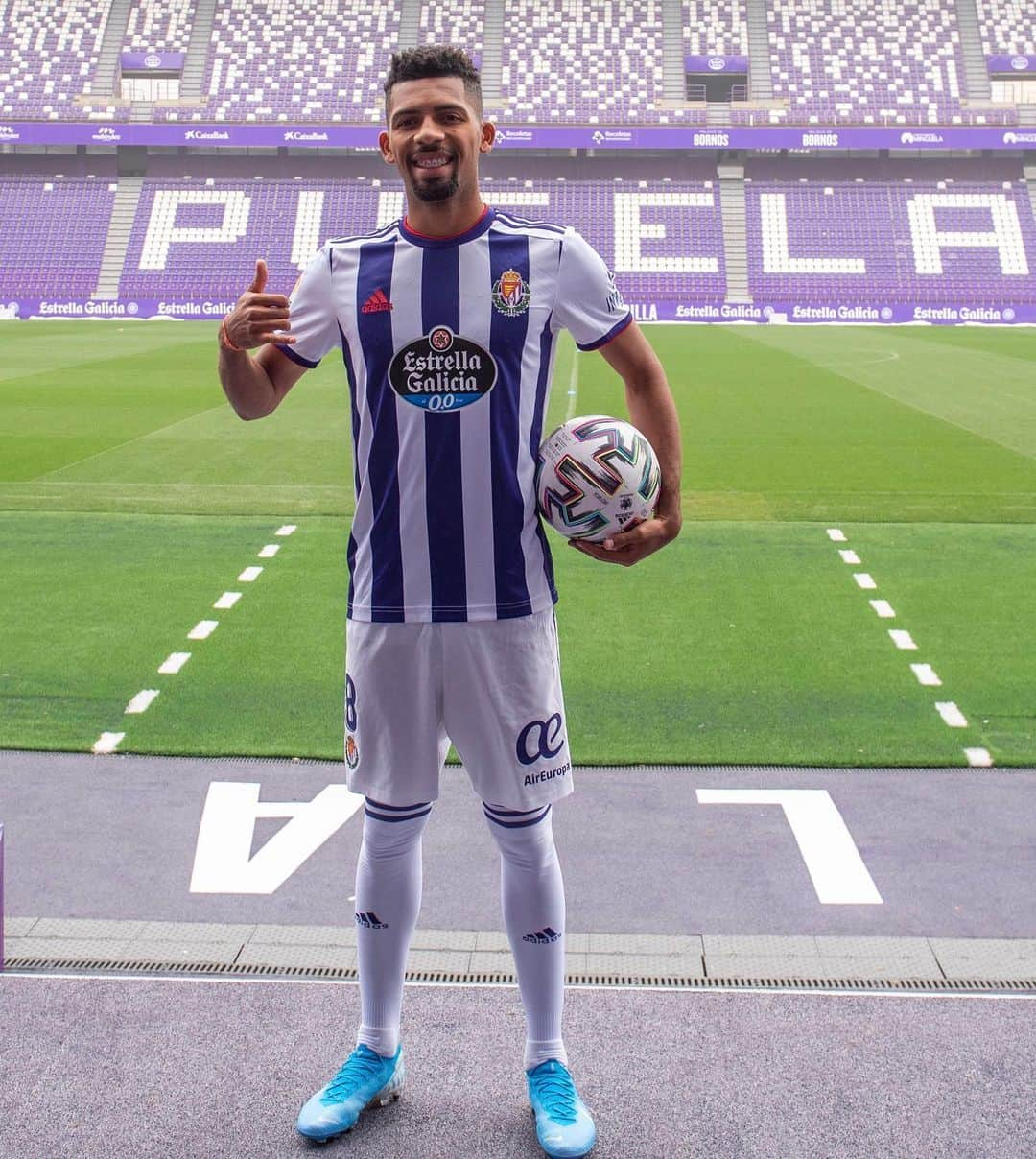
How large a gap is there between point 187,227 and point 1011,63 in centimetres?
2765

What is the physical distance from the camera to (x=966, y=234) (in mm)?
42688

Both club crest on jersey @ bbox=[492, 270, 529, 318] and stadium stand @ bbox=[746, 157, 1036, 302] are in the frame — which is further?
stadium stand @ bbox=[746, 157, 1036, 302]

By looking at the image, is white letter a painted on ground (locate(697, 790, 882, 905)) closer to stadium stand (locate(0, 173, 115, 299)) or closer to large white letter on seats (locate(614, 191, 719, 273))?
large white letter on seats (locate(614, 191, 719, 273))

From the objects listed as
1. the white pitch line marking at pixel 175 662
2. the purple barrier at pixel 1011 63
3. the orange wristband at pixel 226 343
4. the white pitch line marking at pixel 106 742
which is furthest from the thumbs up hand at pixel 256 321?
the purple barrier at pixel 1011 63

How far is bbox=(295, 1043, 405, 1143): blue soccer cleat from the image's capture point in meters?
2.83

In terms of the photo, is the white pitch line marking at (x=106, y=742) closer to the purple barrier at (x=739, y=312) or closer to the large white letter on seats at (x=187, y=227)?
the purple barrier at (x=739, y=312)

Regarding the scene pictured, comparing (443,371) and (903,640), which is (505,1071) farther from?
(903,640)

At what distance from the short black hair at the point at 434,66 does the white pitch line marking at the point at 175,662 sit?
12.7ft

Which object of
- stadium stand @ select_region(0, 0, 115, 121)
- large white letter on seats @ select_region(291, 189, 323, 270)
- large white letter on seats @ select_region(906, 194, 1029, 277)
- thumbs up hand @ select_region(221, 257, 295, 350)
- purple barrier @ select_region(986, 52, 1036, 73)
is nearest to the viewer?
thumbs up hand @ select_region(221, 257, 295, 350)

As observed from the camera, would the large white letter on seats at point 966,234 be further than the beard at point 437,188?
Yes

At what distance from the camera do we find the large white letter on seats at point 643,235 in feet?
138

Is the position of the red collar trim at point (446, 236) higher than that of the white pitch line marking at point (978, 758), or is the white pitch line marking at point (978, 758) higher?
the red collar trim at point (446, 236)

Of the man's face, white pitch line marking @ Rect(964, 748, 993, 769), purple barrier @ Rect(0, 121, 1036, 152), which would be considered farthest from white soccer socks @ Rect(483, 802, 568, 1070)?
purple barrier @ Rect(0, 121, 1036, 152)

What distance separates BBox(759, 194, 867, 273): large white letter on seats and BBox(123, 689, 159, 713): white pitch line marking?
38708mm
